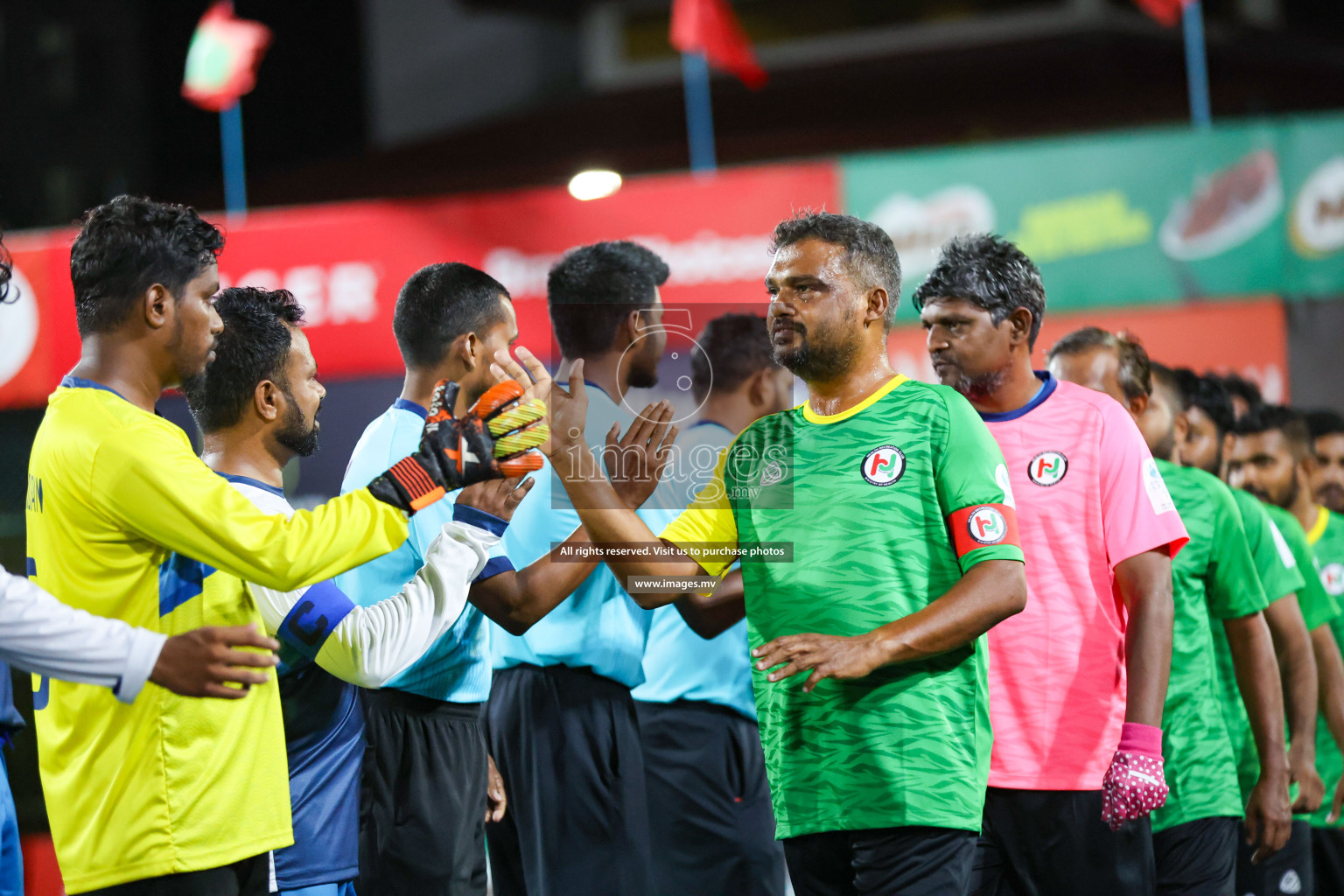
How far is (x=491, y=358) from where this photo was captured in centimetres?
321

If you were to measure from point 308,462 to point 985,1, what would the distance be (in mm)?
13146

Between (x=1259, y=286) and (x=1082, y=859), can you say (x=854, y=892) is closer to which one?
(x=1082, y=859)

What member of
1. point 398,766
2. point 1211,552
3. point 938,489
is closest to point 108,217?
point 398,766

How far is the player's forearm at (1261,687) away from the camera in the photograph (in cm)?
389

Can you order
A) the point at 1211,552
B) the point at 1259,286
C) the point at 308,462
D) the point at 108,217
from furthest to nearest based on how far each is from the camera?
the point at 1259,286 → the point at 308,462 → the point at 1211,552 → the point at 108,217

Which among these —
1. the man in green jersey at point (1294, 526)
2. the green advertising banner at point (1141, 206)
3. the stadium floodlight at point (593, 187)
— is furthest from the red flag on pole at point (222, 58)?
the man in green jersey at point (1294, 526)

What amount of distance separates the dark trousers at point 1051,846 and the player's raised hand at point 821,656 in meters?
0.90

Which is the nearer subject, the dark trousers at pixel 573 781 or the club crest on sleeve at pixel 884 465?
the club crest on sleeve at pixel 884 465

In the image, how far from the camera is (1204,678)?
372 centimetres

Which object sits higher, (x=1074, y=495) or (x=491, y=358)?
(x=491, y=358)

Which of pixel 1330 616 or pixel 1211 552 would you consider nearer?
pixel 1211 552

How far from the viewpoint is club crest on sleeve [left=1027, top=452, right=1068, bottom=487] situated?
3285 millimetres

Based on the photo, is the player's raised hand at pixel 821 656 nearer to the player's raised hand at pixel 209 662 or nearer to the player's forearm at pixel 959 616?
the player's forearm at pixel 959 616

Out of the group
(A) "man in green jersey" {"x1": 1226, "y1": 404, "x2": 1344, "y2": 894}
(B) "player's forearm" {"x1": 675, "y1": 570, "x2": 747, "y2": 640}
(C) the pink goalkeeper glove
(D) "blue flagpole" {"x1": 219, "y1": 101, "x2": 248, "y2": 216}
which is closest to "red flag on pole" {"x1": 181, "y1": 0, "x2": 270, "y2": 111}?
(D) "blue flagpole" {"x1": 219, "y1": 101, "x2": 248, "y2": 216}
